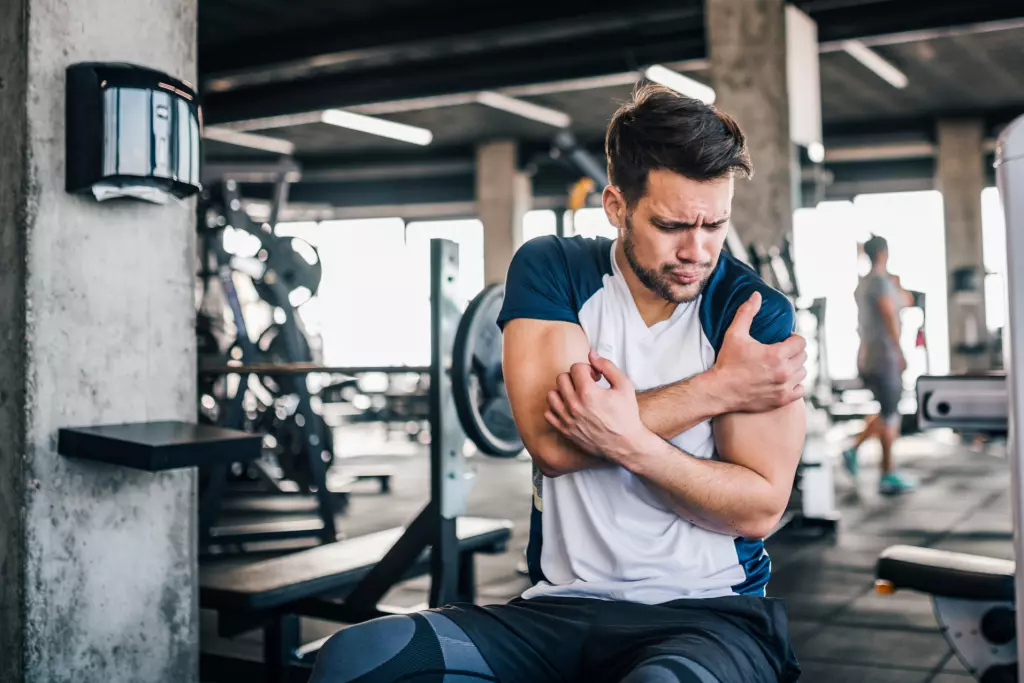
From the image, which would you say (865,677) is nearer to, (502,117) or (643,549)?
(643,549)

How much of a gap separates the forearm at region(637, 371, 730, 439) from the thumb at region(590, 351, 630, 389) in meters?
0.05

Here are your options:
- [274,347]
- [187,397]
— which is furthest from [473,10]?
[187,397]

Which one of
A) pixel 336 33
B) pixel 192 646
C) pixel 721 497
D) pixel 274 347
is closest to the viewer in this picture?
pixel 721 497

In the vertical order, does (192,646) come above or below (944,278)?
below

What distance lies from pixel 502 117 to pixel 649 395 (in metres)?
9.17

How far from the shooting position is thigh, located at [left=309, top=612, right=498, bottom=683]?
3.51 ft

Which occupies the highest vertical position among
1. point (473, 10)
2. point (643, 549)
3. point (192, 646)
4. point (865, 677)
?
point (473, 10)

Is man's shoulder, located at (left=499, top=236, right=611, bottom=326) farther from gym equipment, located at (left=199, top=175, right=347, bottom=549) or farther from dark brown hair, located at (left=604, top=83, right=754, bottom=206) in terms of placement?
gym equipment, located at (left=199, top=175, right=347, bottom=549)

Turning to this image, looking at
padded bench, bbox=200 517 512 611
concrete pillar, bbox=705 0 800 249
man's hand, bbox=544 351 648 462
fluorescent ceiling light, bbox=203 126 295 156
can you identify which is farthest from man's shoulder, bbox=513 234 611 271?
fluorescent ceiling light, bbox=203 126 295 156

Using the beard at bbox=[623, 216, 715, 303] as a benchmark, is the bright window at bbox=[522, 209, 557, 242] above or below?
above

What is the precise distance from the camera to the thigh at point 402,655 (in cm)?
107

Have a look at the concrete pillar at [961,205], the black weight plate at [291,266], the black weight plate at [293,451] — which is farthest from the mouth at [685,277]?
the concrete pillar at [961,205]

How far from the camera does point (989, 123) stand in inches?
392

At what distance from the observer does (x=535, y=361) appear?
4.01 ft
